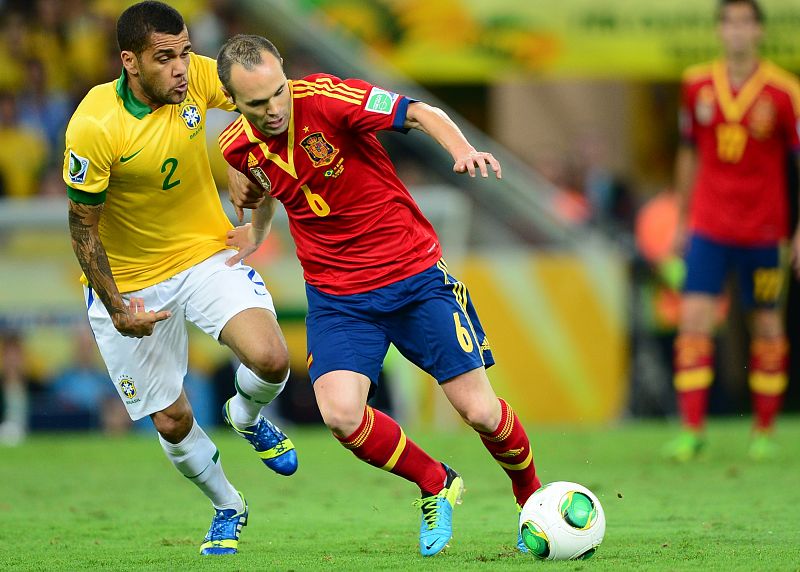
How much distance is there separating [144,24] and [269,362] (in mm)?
1636

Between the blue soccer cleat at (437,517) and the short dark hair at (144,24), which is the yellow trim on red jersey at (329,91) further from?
the blue soccer cleat at (437,517)

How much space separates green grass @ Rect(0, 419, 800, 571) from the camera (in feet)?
18.7

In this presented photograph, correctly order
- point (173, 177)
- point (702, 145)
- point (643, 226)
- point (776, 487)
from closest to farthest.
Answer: point (173, 177) → point (776, 487) → point (702, 145) → point (643, 226)

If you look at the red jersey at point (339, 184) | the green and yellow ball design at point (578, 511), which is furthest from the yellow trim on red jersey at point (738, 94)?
the green and yellow ball design at point (578, 511)

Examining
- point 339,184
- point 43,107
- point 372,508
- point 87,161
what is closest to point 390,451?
point 339,184

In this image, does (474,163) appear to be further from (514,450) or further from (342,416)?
(514,450)

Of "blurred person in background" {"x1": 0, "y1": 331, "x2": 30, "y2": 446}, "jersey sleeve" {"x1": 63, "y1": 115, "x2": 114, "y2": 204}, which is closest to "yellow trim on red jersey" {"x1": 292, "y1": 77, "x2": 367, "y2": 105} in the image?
"jersey sleeve" {"x1": 63, "y1": 115, "x2": 114, "y2": 204}

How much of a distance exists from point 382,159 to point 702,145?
14.6ft

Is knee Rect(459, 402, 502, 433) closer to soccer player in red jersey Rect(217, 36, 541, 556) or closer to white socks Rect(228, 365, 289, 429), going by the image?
soccer player in red jersey Rect(217, 36, 541, 556)

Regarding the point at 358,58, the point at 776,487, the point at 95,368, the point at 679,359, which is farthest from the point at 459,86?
the point at 776,487

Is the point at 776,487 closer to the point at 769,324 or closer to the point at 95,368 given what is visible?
the point at 769,324

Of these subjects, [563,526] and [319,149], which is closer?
[563,526]

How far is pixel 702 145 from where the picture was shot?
979 centimetres

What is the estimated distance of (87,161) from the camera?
5996 mm
